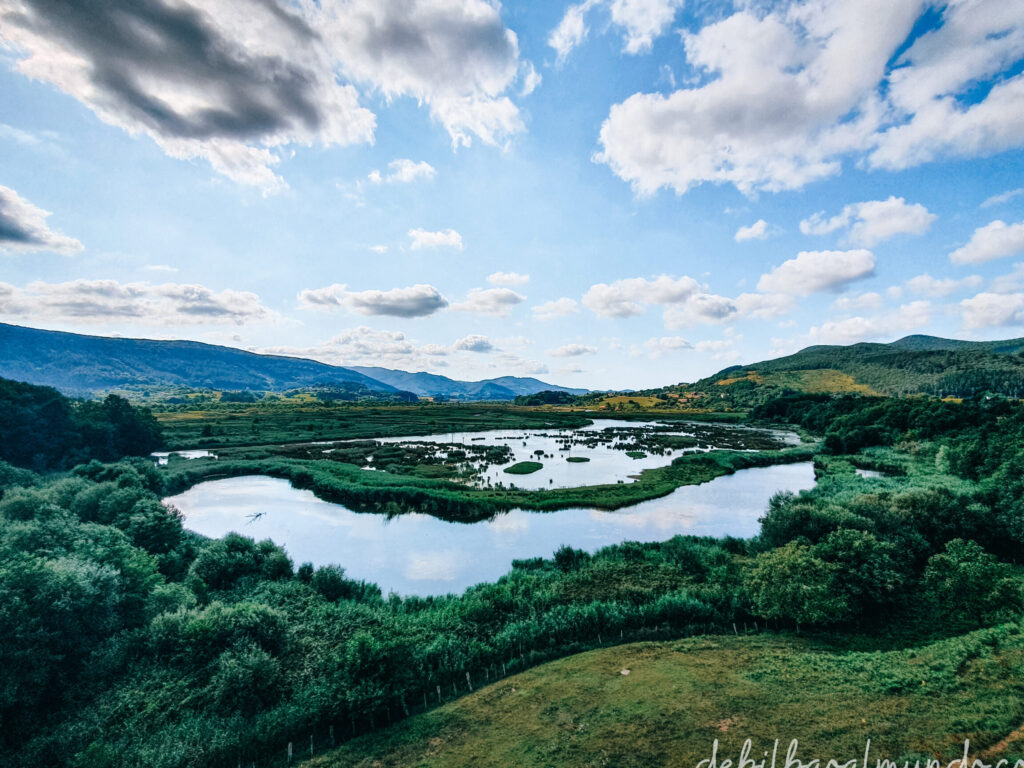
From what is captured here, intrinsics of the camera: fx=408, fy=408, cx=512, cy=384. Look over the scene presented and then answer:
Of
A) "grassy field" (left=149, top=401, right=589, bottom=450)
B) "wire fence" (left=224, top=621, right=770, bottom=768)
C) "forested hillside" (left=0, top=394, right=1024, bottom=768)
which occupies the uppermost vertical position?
"grassy field" (left=149, top=401, right=589, bottom=450)

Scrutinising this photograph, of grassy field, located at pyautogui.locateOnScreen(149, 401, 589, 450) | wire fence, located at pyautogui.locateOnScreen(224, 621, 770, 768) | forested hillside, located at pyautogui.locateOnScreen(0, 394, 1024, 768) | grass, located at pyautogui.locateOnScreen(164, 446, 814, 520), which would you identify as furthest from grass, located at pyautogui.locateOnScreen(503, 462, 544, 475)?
grassy field, located at pyautogui.locateOnScreen(149, 401, 589, 450)

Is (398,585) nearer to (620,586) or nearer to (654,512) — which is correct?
(620,586)

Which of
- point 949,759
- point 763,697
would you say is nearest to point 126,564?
point 763,697

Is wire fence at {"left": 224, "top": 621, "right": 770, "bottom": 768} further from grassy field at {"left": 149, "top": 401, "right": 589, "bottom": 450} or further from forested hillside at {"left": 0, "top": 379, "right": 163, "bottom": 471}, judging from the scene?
grassy field at {"left": 149, "top": 401, "right": 589, "bottom": 450}

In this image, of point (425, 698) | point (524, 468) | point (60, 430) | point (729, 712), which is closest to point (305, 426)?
point (60, 430)

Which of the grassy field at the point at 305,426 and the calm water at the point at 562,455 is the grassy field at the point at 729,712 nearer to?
the calm water at the point at 562,455

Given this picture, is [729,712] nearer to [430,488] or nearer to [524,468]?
[430,488]
